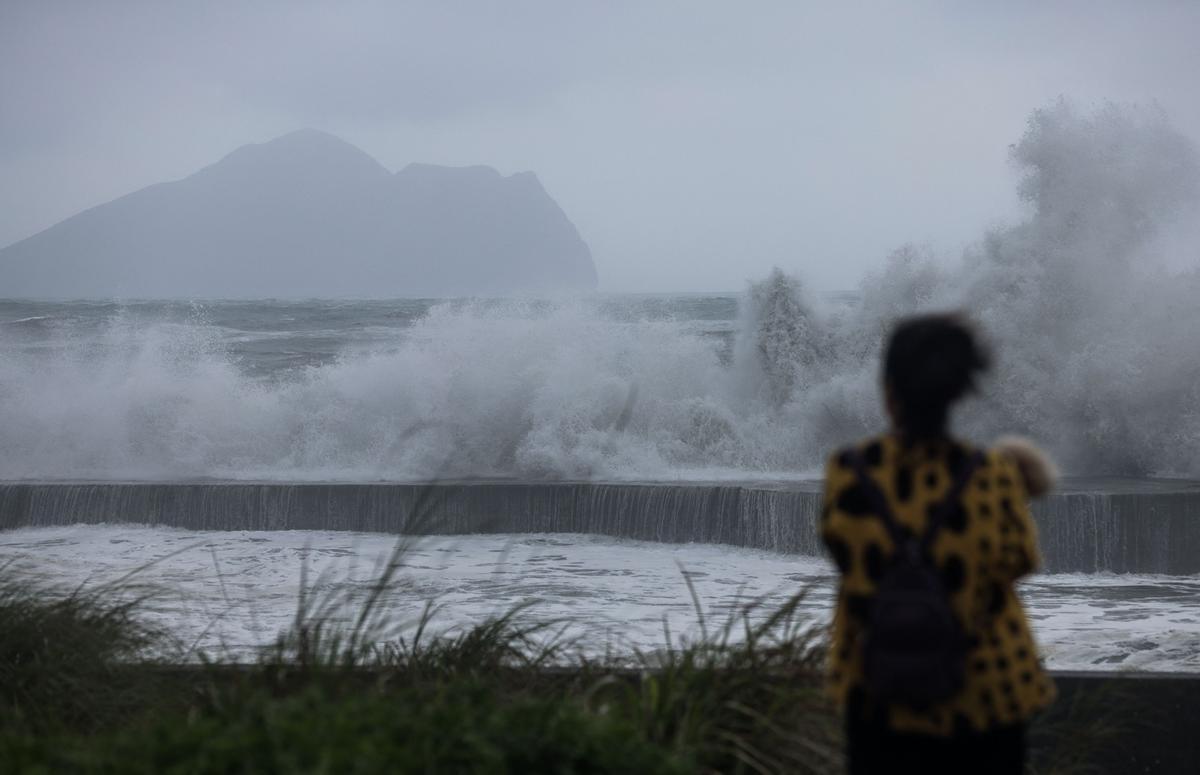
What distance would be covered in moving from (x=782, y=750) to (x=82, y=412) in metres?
18.3

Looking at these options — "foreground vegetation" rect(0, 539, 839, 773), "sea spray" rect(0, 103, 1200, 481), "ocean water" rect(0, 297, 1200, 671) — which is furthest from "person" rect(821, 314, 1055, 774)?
"sea spray" rect(0, 103, 1200, 481)

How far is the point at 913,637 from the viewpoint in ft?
7.80

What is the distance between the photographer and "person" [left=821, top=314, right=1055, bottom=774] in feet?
8.09

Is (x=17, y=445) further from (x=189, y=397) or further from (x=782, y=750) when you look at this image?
(x=782, y=750)

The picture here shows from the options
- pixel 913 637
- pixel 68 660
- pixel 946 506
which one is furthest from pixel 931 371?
pixel 68 660

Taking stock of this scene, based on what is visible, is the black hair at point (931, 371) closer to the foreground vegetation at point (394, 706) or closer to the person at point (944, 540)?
the person at point (944, 540)

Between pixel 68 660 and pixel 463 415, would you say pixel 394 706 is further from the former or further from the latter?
pixel 463 415

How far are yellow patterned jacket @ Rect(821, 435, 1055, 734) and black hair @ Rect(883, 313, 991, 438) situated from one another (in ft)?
0.16

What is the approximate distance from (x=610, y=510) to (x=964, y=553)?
1070 centimetres

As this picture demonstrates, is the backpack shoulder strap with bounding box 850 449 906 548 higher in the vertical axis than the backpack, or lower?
higher

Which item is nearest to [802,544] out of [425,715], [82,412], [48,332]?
[425,715]

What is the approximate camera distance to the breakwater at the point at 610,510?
11148 millimetres

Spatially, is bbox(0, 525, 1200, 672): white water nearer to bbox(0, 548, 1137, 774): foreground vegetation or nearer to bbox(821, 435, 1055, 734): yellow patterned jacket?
bbox(0, 548, 1137, 774): foreground vegetation

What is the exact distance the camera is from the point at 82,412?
1989cm
